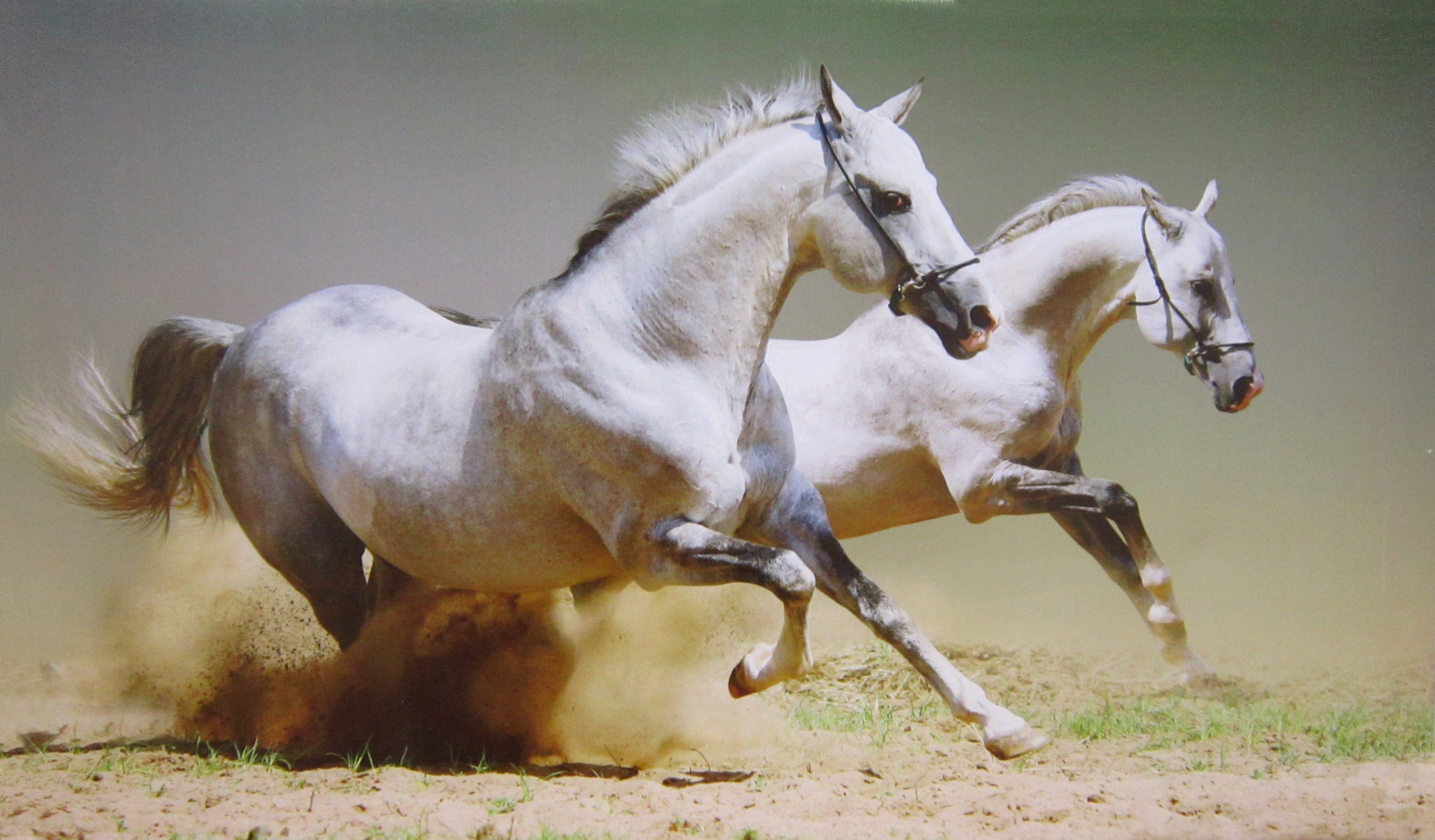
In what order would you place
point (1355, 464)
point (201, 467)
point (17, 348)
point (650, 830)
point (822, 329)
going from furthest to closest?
1. point (822, 329)
2. point (1355, 464)
3. point (17, 348)
4. point (201, 467)
5. point (650, 830)

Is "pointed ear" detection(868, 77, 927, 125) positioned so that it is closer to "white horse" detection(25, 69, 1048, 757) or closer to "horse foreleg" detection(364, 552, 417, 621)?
"white horse" detection(25, 69, 1048, 757)

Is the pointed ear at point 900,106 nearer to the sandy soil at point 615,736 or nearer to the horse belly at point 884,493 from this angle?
the horse belly at point 884,493

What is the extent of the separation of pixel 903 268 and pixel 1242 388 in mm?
1637

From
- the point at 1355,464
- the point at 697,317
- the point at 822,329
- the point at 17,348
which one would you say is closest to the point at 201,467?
the point at 17,348

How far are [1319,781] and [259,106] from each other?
4390 millimetres

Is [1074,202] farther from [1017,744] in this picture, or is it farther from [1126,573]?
[1017,744]

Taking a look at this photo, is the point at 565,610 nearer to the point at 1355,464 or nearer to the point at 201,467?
the point at 201,467

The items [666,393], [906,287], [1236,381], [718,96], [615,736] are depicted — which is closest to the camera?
[906,287]

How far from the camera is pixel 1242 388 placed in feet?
13.8

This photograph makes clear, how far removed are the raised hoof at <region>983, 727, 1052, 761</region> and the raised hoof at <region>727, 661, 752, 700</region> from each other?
0.67 meters

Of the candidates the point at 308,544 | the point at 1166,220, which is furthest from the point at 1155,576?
the point at 308,544

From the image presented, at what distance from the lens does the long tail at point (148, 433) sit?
14.2ft

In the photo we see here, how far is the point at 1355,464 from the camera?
524 cm

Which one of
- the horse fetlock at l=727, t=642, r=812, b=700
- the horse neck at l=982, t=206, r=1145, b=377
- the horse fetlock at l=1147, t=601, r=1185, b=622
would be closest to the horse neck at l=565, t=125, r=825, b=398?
the horse fetlock at l=727, t=642, r=812, b=700
